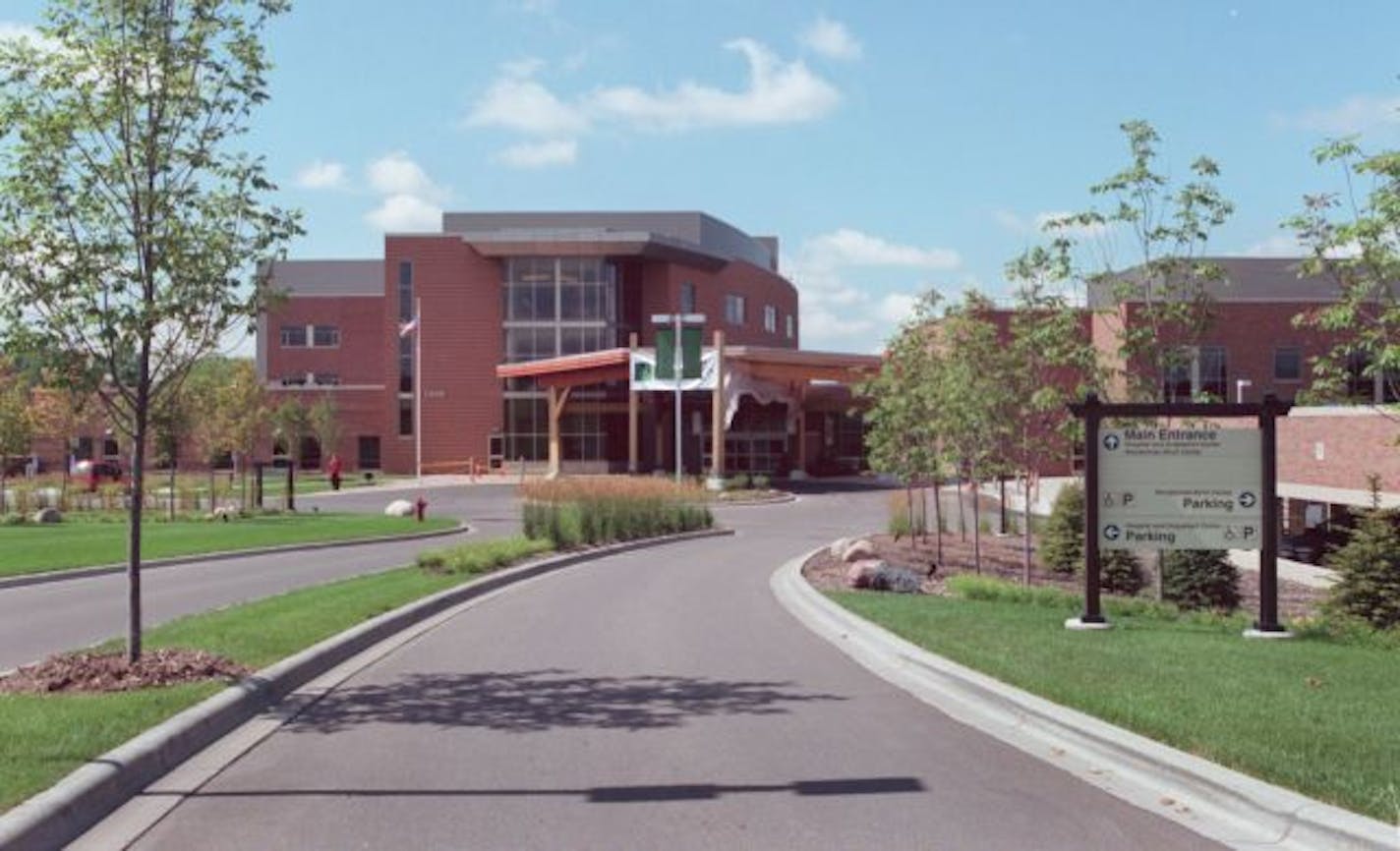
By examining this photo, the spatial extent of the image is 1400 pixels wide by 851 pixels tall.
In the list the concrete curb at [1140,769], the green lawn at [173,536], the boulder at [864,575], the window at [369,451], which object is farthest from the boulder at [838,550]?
the window at [369,451]

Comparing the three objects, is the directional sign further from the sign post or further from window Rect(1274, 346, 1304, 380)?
window Rect(1274, 346, 1304, 380)

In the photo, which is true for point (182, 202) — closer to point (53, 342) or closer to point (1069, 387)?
point (53, 342)

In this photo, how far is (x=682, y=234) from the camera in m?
86.2

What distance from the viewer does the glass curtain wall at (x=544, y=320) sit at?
70938mm

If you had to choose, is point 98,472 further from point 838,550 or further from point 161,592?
point 838,550

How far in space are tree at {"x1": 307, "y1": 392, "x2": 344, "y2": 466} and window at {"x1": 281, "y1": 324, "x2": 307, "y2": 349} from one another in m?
11.3

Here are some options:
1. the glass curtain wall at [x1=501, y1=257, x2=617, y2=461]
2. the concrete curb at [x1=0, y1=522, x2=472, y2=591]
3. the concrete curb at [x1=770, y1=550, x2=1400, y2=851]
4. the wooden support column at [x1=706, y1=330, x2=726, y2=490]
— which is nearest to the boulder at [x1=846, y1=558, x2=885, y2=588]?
the concrete curb at [x1=770, y1=550, x2=1400, y2=851]

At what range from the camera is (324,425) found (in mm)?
74125

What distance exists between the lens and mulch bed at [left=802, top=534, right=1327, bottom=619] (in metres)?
19.6

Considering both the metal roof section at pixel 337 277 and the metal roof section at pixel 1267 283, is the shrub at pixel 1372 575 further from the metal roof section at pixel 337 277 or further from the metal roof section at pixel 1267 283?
the metal roof section at pixel 337 277

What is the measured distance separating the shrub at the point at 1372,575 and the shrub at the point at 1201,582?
301cm

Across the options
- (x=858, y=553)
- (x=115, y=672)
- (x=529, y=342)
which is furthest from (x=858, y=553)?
(x=529, y=342)

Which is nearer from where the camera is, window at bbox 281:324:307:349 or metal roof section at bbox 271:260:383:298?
window at bbox 281:324:307:349

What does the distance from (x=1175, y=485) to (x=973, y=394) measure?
9511 millimetres
